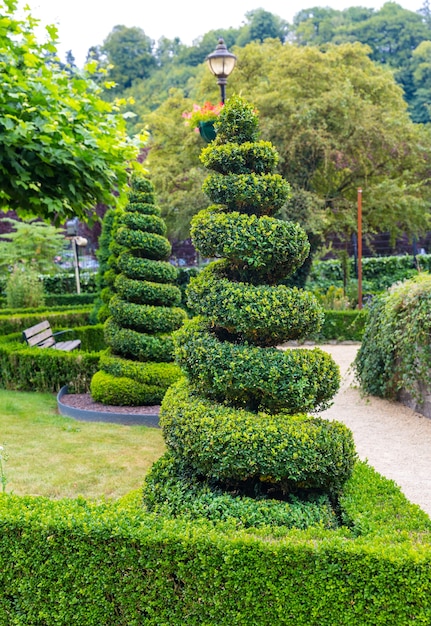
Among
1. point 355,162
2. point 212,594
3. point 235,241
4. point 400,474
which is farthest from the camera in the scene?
point 355,162

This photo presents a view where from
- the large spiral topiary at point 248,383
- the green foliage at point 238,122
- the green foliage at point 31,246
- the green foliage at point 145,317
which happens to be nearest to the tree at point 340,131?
the green foliage at point 31,246

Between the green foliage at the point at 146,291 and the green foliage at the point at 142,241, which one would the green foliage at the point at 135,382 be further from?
the green foliage at the point at 142,241

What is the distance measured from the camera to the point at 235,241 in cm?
379

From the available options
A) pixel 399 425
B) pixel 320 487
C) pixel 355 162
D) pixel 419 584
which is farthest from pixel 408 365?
pixel 355 162

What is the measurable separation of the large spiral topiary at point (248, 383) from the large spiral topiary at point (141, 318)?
12.8 ft

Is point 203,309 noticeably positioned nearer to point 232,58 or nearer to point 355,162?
point 232,58

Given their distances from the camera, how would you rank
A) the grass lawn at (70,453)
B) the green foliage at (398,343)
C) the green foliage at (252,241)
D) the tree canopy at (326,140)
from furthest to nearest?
the tree canopy at (326,140) → the green foliage at (398,343) → the grass lawn at (70,453) → the green foliage at (252,241)

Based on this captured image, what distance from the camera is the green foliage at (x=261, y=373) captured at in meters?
3.65

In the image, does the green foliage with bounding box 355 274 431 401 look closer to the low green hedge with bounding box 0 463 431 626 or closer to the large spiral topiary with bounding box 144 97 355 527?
the large spiral topiary with bounding box 144 97 355 527

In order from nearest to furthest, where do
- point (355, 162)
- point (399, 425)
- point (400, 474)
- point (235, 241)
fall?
point (235, 241) → point (400, 474) → point (399, 425) → point (355, 162)

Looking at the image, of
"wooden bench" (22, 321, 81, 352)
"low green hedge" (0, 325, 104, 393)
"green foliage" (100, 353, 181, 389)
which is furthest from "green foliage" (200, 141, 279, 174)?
"wooden bench" (22, 321, 81, 352)

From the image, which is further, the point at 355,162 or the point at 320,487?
the point at 355,162

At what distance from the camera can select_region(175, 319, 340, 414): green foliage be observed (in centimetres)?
365

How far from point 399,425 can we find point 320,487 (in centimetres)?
411
